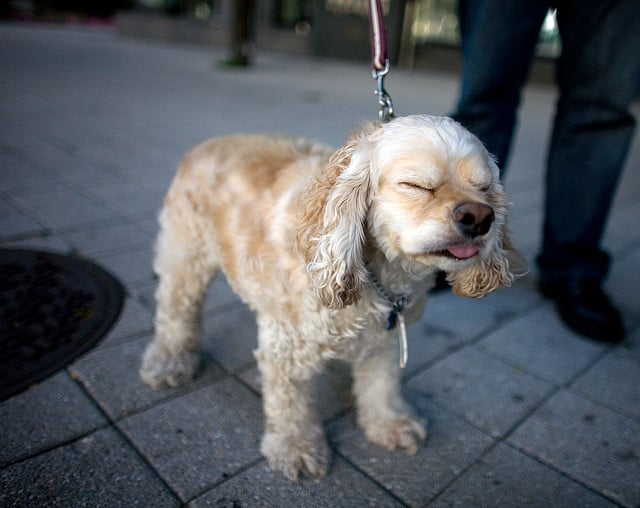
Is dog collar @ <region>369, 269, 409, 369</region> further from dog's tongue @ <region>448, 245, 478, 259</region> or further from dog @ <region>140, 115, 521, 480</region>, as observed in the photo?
dog's tongue @ <region>448, 245, 478, 259</region>

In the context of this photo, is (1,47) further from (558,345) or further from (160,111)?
(558,345)

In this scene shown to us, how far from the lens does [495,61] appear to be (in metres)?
2.95

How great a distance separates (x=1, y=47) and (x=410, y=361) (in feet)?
44.9

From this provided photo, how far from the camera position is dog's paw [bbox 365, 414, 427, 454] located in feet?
7.18

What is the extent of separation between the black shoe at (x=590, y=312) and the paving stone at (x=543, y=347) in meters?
0.05

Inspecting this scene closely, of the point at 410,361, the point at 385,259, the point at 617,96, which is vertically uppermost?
the point at 617,96

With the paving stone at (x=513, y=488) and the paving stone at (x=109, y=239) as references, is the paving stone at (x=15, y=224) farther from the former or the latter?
the paving stone at (x=513, y=488)

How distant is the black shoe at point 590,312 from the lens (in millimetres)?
2949

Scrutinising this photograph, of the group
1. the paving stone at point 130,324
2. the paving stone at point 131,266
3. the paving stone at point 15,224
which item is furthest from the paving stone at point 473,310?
the paving stone at point 15,224

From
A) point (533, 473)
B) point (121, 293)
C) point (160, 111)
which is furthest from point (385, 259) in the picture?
point (160, 111)

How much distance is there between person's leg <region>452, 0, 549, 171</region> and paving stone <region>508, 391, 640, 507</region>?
4.53 feet

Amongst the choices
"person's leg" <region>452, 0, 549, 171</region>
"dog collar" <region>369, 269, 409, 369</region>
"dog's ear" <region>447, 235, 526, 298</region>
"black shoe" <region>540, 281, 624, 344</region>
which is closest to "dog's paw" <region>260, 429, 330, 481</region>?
"dog collar" <region>369, 269, 409, 369</region>

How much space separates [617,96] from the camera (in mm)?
2959

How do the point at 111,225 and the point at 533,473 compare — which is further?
the point at 111,225
